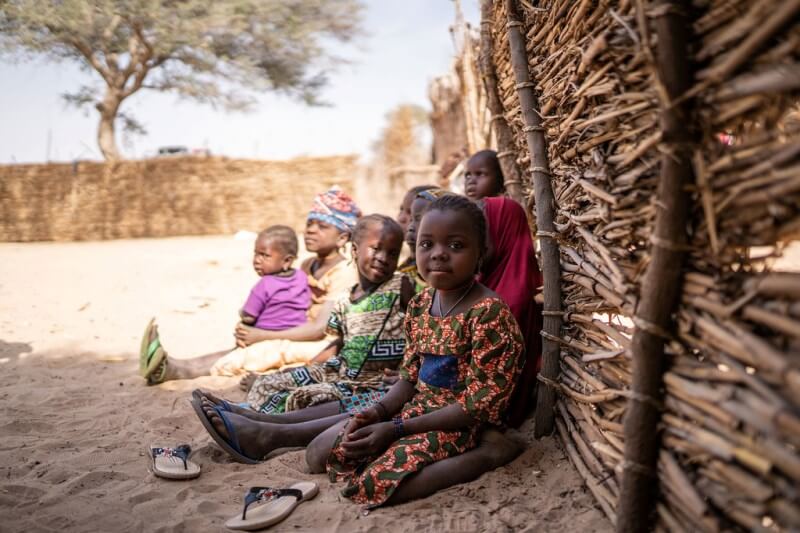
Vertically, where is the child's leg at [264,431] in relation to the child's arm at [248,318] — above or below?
below

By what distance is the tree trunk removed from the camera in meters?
15.6

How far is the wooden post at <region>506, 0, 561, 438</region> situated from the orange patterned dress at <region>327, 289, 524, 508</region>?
358 mm

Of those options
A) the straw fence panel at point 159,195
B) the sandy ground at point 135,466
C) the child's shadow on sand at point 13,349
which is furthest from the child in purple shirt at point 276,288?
the straw fence panel at point 159,195

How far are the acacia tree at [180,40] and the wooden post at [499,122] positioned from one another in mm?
12890

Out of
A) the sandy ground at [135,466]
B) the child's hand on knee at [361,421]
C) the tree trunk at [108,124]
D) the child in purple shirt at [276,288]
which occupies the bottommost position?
the sandy ground at [135,466]

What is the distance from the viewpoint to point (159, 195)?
12.7m

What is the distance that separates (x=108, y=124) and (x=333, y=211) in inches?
552

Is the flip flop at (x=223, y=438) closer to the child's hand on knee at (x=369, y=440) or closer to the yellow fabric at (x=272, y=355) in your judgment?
the child's hand on knee at (x=369, y=440)

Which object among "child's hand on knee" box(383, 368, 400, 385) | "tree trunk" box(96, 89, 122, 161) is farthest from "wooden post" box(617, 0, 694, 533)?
"tree trunk" box(96, 89, 122, 161)

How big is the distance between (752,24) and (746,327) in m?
0.76

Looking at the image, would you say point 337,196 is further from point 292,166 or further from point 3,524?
point 292,166

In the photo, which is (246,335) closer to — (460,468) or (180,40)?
(460,468)

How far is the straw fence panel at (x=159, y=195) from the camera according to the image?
1234 cm

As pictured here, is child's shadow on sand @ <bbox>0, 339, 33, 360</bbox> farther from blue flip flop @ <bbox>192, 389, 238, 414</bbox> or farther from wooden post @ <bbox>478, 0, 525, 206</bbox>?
wooden post @ <bbox>478, 0, 525, 206</bbox>
